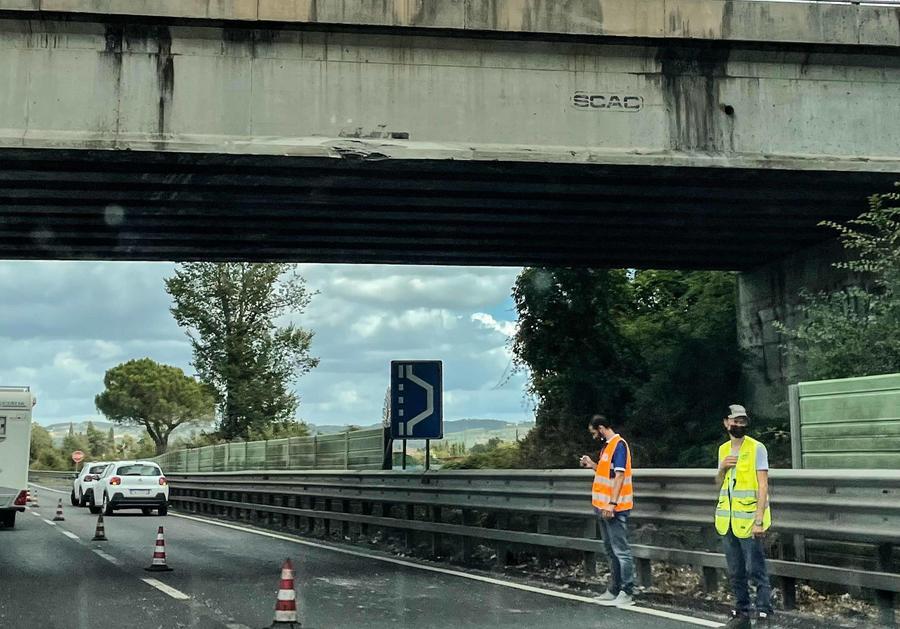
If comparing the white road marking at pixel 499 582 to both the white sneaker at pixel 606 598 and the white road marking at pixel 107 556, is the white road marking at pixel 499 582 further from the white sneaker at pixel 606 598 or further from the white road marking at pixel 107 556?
the white road marking at pixel 107 556

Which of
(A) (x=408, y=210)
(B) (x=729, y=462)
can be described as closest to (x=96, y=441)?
(A) (x=408, y=210)

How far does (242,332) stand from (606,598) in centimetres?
Answer: 5133

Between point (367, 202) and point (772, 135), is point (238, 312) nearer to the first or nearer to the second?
point (367, 202)

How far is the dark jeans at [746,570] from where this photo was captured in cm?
833

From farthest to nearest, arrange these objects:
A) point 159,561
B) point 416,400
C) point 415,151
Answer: point 416,400, point 415,151, point 159,561

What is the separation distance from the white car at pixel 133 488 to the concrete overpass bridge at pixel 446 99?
1274 cm

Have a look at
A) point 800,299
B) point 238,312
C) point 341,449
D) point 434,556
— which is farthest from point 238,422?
point 434,556

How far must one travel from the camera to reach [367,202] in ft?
61.2

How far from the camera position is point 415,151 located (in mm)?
15461

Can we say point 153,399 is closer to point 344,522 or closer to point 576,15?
point 344,522

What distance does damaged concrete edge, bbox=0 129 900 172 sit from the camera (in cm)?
1491

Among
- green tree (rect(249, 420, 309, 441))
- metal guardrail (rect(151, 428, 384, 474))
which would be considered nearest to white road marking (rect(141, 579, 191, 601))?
metal guardrail (rect(151, 428, 384, 474))

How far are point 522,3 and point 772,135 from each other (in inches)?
167

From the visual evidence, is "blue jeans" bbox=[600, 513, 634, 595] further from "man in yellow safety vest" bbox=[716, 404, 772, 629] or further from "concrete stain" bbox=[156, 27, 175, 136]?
"concrete stain" bbox=[156, 27, 175, 136]
